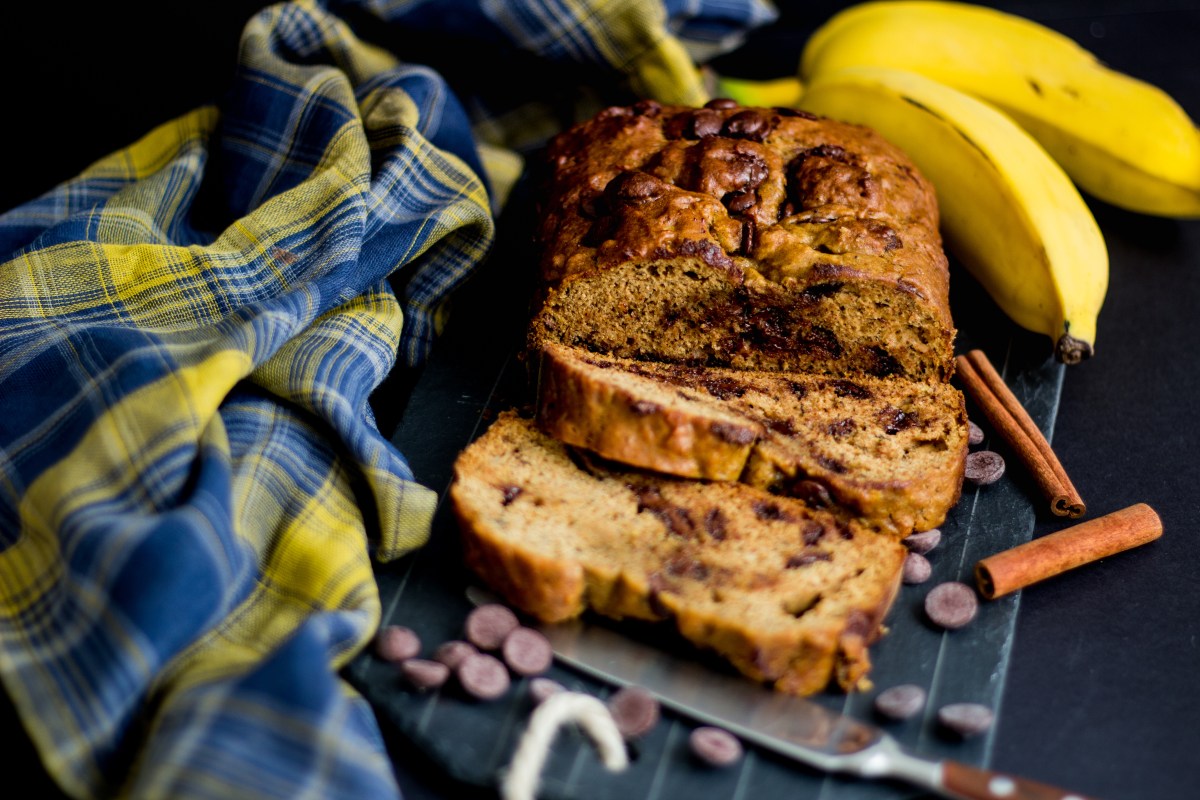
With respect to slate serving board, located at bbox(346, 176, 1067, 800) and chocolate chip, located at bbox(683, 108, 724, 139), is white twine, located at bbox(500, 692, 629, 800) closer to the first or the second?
slate serving board, located at bbox(346, 176, 1067, 800)

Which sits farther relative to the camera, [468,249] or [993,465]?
[468,249]

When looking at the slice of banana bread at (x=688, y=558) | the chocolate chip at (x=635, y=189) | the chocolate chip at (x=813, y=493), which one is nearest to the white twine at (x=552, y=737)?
the slice of banana bread at (x=688, y=558)

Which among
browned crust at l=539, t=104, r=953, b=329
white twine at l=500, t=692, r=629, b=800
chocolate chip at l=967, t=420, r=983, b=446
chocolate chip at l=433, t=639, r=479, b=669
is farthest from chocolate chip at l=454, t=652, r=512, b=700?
chocolate chip at l=967, t=420, r=983, b=446

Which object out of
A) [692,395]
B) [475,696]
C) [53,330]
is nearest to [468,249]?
[692,395]

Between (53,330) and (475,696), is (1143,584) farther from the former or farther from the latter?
(53,330)

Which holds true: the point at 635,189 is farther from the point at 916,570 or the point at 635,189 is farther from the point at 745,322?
the point at 916,570

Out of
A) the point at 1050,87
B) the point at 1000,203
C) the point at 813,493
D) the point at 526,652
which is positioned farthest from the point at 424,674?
the point at 1050,87
